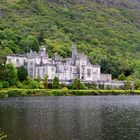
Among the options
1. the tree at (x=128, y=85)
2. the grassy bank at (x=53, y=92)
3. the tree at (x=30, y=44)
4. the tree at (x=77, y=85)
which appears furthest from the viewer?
the tree at (x=30, y=44)

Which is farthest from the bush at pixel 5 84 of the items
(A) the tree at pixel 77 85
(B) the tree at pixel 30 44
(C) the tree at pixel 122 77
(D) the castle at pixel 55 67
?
(B) the tree at pixel 30 44

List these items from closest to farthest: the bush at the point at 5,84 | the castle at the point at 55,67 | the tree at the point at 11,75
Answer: the bush at the point at 5,84 < the tree at the point at 11,75 < the castle at the point at 55,67

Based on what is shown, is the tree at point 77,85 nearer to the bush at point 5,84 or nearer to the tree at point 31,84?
the tree at point 31,84

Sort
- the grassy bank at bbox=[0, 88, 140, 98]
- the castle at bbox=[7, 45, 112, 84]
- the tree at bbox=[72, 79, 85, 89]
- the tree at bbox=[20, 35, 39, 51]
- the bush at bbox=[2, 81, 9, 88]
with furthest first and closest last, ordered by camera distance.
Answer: the tree at bbox=[20, 35, 39, 51] < the castle at bbox=[7, 45, 112, 84] < the tree at bbox=[72, 79, 85, 89] < the bush at bbox=[2, 81, 9, 88] < the grassy bank at bbox=[0, 88, 140, 98]

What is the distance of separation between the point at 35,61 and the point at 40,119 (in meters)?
83.8

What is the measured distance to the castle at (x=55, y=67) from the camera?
13038cm

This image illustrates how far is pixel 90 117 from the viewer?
51188 millimetres

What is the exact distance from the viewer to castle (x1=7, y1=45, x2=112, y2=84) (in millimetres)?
130375

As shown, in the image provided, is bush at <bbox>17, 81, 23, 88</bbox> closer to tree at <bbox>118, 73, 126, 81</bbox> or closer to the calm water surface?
tree at <bbox>118, 73, 126, 81</bbox>

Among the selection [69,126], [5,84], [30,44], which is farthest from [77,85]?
[69,126]

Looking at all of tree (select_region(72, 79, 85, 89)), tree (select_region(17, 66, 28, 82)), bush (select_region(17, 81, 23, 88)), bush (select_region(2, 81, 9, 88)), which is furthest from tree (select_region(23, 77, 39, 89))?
tree (select_region(72, 79, 85, 89))

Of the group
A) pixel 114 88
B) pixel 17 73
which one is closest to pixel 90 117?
pixel 17 73

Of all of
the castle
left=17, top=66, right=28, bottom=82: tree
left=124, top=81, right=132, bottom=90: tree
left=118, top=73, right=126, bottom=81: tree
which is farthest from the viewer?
left=118, top=73, right=126, bottom=81: tree

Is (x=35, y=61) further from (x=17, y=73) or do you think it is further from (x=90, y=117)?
(x=90, y=117)
